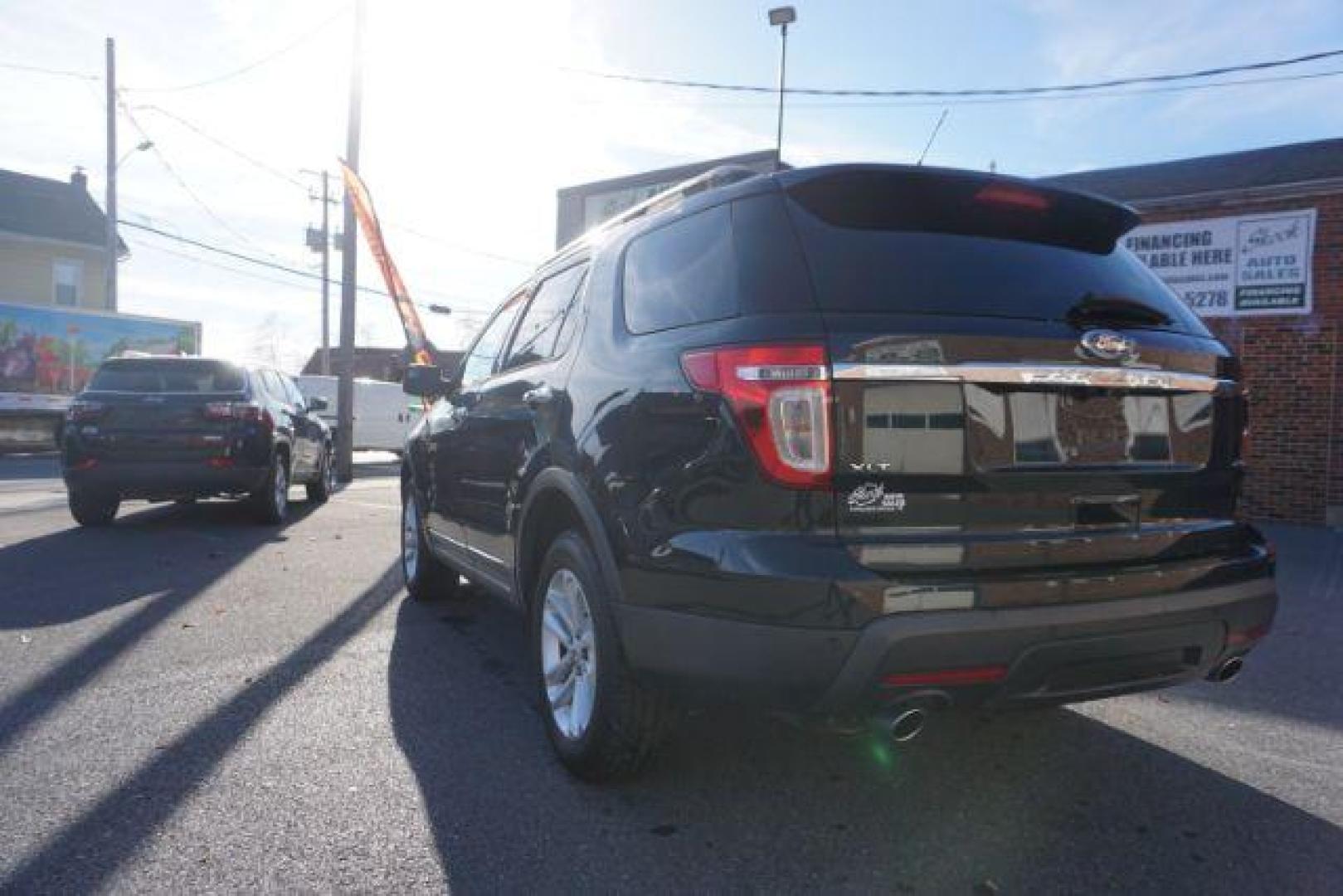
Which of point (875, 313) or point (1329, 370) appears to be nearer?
point (875, 313)

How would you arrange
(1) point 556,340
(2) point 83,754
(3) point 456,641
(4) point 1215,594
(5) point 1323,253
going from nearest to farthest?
1. (4) point 1215,594
2. (2) point 83,754
3. (1) point 556,340
4. (3) point 456,641
5. (5) point 1323,253

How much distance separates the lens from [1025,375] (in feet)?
7.79

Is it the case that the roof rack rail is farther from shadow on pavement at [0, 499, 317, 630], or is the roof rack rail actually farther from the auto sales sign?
the auto sales sign

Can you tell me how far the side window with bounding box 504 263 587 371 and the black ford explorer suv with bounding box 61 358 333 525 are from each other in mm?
5222

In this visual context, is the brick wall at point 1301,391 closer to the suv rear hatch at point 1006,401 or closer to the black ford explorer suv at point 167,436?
the suv rear hatch at point 1006,401

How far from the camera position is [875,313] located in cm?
235

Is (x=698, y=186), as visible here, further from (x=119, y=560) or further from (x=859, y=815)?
(x=119, y=560)

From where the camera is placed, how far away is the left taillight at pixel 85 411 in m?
8.16

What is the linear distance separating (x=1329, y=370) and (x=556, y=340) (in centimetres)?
1008

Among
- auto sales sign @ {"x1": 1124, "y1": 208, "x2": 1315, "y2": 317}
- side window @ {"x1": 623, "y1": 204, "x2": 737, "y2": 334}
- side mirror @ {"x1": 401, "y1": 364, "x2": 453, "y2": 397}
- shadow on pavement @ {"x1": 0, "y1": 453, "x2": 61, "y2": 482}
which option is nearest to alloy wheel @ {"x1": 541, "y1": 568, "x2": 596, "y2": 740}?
side window @ {"x1": 623, "y1": 204, "x2": 737, "y2": 334}

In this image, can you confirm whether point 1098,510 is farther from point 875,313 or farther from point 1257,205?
point 1257,205

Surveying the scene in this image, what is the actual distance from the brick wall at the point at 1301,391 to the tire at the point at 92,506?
1153 cm

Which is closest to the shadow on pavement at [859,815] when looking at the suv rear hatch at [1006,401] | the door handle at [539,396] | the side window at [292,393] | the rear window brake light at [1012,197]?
the suv rear hatch at [1006,401]

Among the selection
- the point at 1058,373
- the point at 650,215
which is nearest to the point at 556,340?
the point at 650,215
